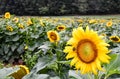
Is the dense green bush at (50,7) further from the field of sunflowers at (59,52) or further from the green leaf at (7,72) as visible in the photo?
the green leaf at (7,72)

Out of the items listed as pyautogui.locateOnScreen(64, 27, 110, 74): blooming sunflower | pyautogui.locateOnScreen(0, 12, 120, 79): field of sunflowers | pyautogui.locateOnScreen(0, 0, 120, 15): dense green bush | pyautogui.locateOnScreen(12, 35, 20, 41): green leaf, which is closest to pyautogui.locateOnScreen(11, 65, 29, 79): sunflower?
pyautogui.locateOnScreen(0, 12, 120, 79): field of sunflowers

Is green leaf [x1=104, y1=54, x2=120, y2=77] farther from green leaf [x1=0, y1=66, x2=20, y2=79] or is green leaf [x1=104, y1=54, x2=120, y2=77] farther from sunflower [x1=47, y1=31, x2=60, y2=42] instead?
sunflower [x1=47, y1=31, x2=60, y2=42]

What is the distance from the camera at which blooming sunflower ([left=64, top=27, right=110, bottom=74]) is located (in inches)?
70.1

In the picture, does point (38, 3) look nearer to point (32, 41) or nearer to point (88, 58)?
point (32, 41)

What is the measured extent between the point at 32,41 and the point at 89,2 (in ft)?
68.5

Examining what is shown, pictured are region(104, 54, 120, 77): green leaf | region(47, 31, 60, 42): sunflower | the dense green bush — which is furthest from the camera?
the dense green bush

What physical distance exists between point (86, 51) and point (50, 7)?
2441 centimetres

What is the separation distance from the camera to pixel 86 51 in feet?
5.80

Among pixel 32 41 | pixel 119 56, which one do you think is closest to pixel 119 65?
pixel 119 56

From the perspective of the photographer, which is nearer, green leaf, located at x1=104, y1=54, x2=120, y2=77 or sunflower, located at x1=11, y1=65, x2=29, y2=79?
sunflower, located at x1=11, y1=65, x2=29, y2=79

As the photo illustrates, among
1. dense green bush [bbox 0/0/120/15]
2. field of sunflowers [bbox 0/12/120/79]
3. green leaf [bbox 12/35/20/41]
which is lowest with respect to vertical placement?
dense green bush [bbox 0/0/120/15]

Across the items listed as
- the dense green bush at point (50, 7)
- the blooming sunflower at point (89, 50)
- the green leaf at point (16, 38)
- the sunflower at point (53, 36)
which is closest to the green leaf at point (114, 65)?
the blooming sunflower at point (89, 50)

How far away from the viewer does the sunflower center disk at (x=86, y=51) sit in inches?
70.1

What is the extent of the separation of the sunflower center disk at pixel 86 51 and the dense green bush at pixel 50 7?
78.9 ft
